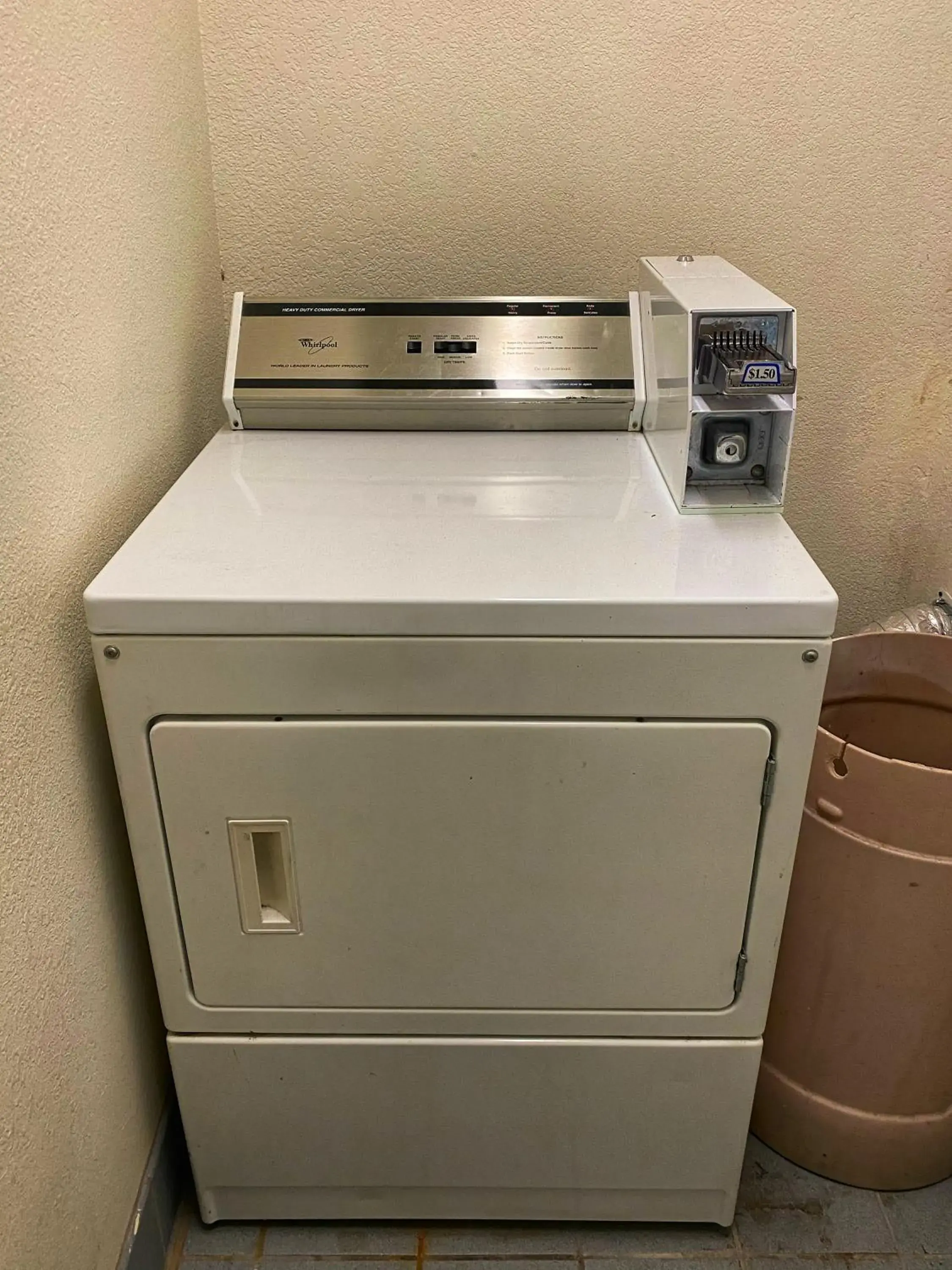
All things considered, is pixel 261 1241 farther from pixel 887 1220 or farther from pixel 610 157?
pixel 610 157

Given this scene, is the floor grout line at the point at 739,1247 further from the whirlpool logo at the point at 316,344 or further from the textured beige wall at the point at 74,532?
the whirlpool logo at the point at 316,344

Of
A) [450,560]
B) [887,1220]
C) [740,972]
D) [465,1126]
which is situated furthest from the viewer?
[887,1220]

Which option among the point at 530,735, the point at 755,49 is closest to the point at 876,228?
the point at 755,49

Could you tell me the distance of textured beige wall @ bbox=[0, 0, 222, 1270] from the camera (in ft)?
2.83

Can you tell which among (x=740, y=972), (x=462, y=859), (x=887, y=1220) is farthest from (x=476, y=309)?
(x=887, y=1220)

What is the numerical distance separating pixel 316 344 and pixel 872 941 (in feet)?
3.38

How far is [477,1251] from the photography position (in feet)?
4.09

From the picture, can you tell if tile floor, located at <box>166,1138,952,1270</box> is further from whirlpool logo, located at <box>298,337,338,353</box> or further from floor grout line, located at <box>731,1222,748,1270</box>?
whirlpool logo, located at <box>298,337,338,353</box>

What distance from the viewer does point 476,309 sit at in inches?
52.8

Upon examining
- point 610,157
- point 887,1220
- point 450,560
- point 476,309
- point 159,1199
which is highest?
point 610,157

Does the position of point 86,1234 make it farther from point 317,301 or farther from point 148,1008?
point 317,301

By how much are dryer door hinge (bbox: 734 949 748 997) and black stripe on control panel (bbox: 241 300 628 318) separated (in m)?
0.82

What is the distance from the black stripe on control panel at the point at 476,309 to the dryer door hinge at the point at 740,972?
82 centimetres

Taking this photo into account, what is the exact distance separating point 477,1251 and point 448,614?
0.86m
